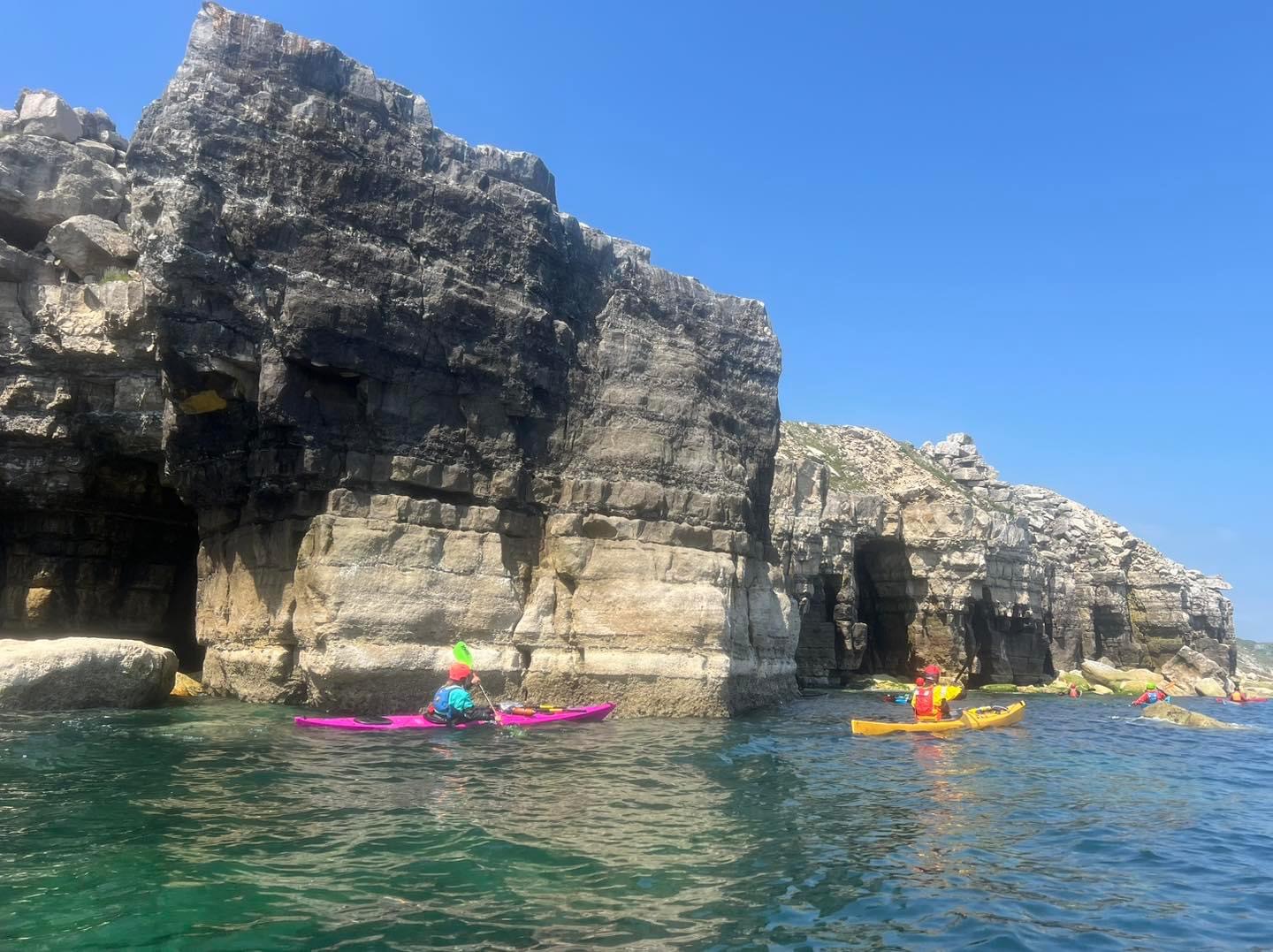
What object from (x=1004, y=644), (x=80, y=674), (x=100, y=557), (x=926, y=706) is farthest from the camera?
(x=1004, y=644)

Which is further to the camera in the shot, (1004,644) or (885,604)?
(1004,644)

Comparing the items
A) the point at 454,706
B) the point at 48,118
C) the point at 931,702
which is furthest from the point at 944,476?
the point at 48,118

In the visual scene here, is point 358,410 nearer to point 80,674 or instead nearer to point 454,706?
point 454,706

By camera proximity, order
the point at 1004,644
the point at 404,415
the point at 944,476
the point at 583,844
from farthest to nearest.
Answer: the point at 944,476, the point at 1004,644, the point at 404,415, the point at 583,844

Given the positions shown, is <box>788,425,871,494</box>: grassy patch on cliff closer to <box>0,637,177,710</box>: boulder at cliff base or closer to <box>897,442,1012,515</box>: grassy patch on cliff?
<box>897,442,1012,515</box>: grassy patch on cliff

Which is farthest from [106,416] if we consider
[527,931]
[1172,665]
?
[1172,665]

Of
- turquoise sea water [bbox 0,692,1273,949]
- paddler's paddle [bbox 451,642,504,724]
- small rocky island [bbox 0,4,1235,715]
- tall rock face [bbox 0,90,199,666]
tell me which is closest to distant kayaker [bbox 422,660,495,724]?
paddler's paddle [bbox 451,642,504,724]

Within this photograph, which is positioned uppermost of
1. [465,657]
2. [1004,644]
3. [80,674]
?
[465,657]

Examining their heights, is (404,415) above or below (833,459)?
below

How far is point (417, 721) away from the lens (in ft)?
52.7

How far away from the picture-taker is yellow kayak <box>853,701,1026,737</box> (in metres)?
19.8

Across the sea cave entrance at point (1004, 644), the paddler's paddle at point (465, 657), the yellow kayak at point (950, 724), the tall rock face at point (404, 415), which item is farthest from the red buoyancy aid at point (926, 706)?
the sea cave entrance at point (1004, 644)

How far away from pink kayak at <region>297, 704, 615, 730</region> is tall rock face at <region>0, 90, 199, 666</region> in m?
9.32

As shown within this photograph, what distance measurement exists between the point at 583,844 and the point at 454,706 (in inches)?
292
